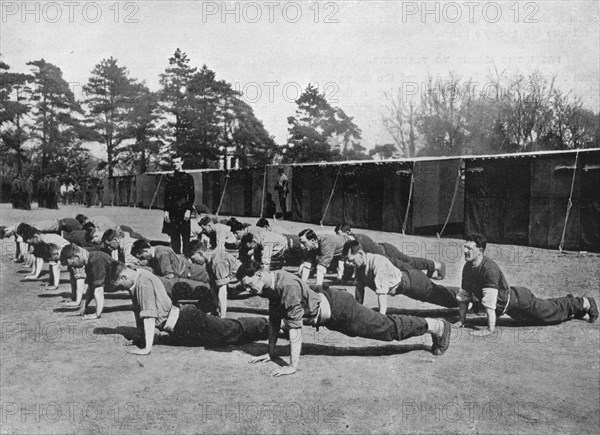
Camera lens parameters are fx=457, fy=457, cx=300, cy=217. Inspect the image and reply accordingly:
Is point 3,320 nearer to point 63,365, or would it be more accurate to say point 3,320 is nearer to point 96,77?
point 63,365

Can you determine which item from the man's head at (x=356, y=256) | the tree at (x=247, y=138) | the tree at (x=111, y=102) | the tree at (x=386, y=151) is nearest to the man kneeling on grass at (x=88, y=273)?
the tree at (x=111, y=102)

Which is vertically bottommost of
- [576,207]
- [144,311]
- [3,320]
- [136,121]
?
[3,320]

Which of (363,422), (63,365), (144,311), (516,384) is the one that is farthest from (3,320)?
(516,384)

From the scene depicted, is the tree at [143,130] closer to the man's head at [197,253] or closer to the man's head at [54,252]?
the man's head at [54,252]

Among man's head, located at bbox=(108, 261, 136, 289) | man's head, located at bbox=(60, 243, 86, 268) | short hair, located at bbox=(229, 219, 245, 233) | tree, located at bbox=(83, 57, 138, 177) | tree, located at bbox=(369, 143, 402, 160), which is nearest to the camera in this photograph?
man's head, located at bbox=(108, 261, 136, 289)

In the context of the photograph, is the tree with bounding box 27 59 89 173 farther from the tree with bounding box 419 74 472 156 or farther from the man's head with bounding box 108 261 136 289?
the tree with bounding box 419 74 472 156

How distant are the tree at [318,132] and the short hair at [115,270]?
2.80 meters

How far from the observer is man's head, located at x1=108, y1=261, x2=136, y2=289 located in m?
3.36

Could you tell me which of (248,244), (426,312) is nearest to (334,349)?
(426,312)

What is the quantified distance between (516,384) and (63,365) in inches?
127

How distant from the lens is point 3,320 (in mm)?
3814

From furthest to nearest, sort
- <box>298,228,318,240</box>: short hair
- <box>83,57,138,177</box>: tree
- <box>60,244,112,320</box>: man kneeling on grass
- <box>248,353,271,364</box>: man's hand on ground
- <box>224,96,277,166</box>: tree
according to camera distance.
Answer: <box>224,96,277,166</box>: tree, <box>83,57,138,177</box>: tree, <box>298,228,318,240</box>: short hair, <box>60,244,112,320</box>: man kneeling on grass, <box>248,353,271,364</box>: man's hand on ground

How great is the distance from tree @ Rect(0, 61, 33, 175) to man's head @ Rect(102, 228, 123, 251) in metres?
1.16

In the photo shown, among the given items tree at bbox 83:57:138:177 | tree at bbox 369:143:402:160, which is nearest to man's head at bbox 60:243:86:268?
tree at bbox 83:57:138:177
